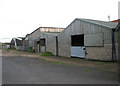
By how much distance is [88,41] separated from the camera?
16.1 metres

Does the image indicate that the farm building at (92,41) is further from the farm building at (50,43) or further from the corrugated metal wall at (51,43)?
the corrugated metal wall at (51,43)

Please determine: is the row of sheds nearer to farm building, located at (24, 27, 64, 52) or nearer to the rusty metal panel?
the rusty metal panel

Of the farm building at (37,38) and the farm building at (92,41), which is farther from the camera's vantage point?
the farm building at (37,38)

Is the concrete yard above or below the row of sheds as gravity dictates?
below

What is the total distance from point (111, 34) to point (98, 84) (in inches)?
328

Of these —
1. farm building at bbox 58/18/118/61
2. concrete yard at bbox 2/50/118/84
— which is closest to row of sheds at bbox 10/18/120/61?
farm building at bbox 58/18/118/61

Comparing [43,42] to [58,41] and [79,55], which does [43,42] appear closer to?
[58,41]

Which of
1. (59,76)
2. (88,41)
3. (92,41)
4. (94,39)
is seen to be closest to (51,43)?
(88,41)

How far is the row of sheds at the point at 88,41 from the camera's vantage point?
1353cm

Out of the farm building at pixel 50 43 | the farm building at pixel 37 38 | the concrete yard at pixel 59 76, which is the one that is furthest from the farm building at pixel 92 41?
the farm building at pixel 37 38

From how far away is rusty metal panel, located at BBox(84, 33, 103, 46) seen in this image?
47.9 ft

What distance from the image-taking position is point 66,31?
20.1 metres

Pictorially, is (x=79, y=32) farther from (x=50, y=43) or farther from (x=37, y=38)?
(x=37, y=38)

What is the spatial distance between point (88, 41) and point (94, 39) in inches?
39.3
